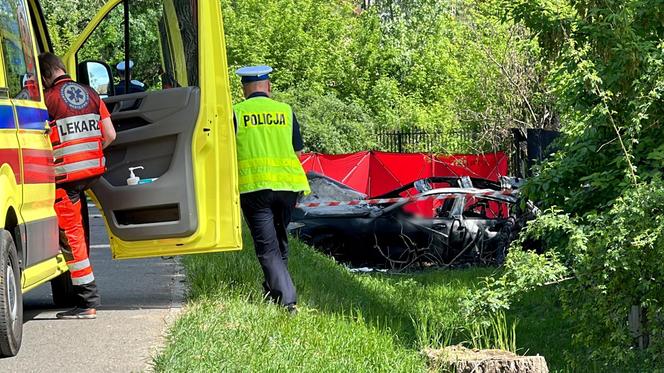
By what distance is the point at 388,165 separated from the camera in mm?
28516

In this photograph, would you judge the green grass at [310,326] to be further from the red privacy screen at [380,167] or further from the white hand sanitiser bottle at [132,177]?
the red privacy screen at [380,167]

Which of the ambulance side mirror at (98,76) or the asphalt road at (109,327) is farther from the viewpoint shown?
the ambulance side mirror at (98,76)

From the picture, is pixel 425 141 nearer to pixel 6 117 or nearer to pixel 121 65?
pixel 121 65

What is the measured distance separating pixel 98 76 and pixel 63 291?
5.35 ft

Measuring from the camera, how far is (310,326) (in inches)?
327

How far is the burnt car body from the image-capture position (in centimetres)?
1778

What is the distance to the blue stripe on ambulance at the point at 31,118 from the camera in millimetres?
7016

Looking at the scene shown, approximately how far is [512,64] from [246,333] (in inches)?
863

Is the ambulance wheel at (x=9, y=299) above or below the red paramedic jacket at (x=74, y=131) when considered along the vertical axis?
below

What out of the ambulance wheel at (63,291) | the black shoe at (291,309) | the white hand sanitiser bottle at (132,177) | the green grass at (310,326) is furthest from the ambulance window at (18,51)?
the black shoe at (291,309)

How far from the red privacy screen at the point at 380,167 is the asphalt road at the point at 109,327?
17.0 meters

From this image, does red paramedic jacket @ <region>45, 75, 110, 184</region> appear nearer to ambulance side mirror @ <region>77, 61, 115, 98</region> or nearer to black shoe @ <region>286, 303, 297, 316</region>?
ambulance side mirror @ <region>77, 61, 115, 98</region>

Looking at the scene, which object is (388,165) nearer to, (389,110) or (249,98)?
(389,110)

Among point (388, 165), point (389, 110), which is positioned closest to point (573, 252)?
point (388, 165)
